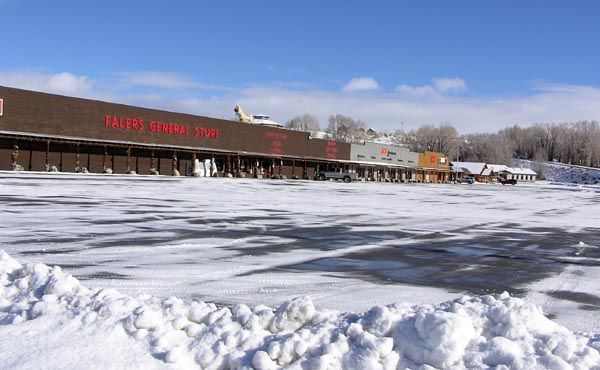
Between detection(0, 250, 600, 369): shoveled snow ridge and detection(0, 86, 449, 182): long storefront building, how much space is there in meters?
44.2

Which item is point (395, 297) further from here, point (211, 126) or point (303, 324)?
Result: point (211, 126)

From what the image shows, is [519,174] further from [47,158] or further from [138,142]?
[47,158]

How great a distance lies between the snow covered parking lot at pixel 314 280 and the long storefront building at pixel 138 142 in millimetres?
28938

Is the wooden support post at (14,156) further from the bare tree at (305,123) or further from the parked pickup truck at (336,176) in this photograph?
the bare tree at (305,123)

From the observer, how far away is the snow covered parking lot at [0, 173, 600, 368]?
193 inches

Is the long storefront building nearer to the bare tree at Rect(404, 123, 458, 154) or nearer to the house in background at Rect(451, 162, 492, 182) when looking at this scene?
the house in background at Rect(451, 162, 492, 182)

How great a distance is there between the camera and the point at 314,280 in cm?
905

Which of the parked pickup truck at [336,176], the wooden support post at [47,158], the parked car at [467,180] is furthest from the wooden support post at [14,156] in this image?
the parked car at [467,180]

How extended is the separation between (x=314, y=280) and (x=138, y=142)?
50.1 meters

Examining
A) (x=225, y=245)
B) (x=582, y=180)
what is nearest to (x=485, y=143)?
(x=582, y=180)

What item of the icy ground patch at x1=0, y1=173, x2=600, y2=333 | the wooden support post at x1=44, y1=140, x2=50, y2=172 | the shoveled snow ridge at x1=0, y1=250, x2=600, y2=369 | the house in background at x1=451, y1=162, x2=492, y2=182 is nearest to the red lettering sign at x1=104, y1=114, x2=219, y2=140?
the wooden support post at x1=44, y1=140, x2=50, y2=172

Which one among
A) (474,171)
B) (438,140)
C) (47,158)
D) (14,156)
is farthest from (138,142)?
(438,140)

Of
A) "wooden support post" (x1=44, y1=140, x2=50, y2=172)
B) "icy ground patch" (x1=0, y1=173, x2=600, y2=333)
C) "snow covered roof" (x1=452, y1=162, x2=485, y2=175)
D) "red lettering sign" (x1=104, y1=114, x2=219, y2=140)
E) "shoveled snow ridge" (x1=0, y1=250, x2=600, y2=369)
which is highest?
"red lettering sign" (x1=104, y1=114, x2=219, y2=140)

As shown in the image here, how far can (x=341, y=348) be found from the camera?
488cm
